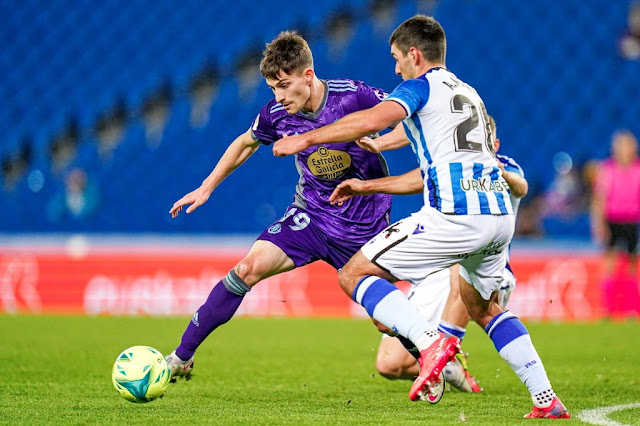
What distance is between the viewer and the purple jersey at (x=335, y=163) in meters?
5.56

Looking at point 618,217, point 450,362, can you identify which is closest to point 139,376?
point 450,362

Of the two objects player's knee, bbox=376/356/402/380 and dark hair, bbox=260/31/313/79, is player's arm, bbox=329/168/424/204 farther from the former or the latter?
player's knee, bbox=376/356/402/380

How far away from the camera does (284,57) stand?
5188 millimetres

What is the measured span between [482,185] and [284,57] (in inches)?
55.1

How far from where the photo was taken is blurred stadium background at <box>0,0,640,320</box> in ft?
40.3

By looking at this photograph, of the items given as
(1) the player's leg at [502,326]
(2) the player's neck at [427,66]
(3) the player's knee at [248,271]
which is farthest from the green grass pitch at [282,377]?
(2) the player's neck at [427,66]

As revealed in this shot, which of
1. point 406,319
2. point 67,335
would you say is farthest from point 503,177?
point 67,335

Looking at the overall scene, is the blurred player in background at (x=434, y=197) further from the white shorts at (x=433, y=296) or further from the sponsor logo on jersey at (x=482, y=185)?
the white shorts at (x=433, y=296)

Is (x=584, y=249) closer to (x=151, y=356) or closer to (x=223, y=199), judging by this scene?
(x=223, y=199)

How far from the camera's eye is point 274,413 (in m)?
4.68

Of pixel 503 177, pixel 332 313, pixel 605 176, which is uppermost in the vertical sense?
pixel 503 177

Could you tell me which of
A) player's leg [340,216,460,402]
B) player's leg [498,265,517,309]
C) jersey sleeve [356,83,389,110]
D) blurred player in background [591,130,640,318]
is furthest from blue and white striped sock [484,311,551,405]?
blurred player in background [591,130,640,318]

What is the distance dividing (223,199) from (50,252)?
281 cm

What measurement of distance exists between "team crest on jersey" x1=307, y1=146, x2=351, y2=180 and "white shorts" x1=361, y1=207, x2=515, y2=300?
1094 mm
